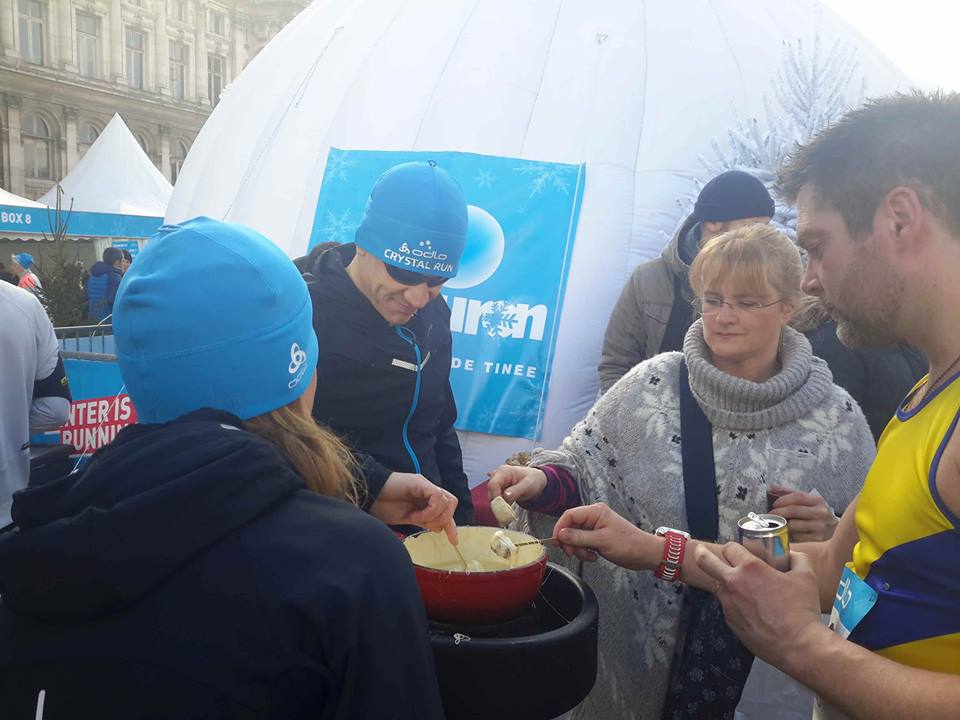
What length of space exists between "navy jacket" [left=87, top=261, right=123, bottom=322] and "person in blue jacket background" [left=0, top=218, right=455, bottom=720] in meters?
10.7

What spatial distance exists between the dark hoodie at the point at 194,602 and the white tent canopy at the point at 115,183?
1520cm

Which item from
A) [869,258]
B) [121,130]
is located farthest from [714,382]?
[121,130]

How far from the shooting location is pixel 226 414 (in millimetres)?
1218

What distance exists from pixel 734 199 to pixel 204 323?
2.82 m

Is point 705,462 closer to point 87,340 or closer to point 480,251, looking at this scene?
point 480,251

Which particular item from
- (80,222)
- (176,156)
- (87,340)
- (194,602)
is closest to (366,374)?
(194,602)

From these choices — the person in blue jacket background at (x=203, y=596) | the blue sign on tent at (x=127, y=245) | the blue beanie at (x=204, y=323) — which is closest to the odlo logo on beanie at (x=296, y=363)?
the blue beanie at (x=204, y=323)

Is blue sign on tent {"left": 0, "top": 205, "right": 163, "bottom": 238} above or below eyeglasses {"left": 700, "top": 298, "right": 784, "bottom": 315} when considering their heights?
below

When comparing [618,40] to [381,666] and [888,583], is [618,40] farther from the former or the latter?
[381,666]

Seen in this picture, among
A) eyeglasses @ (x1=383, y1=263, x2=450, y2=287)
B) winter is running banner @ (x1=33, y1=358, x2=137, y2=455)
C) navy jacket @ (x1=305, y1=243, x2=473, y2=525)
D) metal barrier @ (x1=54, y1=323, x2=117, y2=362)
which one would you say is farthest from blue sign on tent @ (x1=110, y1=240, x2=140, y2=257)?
eyeglasses @ (x1=383, y1=263, x2=450, y2=287)

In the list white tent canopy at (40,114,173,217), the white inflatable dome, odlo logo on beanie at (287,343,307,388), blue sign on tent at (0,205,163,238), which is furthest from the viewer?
white tent canopy at (40,114,173,217)

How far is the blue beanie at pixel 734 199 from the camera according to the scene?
11.4 ft

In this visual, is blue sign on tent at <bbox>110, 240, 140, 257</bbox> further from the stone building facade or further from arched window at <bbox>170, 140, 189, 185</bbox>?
arched window at <bbox>170, 140, 189, 185</bbox>

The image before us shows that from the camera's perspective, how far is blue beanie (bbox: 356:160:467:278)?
93.7 inches
